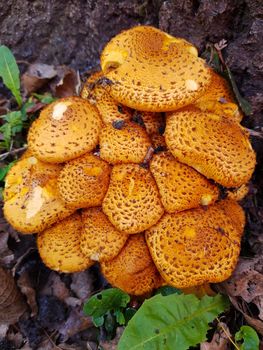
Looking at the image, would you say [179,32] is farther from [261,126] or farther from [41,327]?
[41,327]

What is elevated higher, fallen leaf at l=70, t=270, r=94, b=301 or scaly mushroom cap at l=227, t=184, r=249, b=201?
scaly mushroom cap at l=227, t=184, r=249, b=201

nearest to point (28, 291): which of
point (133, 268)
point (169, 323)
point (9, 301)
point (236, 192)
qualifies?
point (9, 301)

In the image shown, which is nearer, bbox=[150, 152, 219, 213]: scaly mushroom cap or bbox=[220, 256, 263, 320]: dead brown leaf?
bbox=[150, 152, 219, 213]: scaly mushroom cap

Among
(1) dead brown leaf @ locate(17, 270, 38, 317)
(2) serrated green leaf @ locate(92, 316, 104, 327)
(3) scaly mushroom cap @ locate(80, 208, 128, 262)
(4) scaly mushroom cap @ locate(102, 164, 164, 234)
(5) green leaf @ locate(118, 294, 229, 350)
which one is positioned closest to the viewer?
(5) green leaf @ locate(118, 294, 229, 350)

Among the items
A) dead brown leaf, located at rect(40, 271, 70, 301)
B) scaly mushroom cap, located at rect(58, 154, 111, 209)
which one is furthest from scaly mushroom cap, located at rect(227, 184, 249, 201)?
dead brown leaf, located at rect(40, 271, 70, 301)

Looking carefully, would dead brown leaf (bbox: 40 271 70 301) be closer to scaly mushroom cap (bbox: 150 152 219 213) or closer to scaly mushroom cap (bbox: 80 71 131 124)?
scaly mushroom cap (bbox: 150 152 219 213)

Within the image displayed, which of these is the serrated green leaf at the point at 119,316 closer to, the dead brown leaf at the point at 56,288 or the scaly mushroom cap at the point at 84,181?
the dead brown leaf at the point at 56,288
